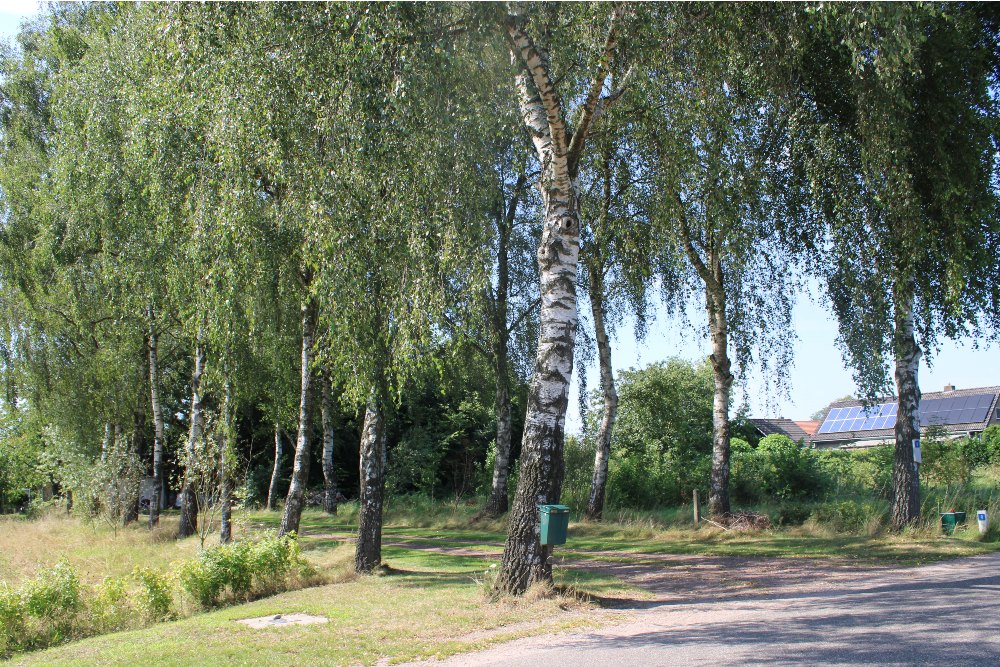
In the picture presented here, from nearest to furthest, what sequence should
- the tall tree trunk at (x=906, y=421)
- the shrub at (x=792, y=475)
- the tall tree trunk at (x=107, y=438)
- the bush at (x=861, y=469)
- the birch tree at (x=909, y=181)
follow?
the birch tree at (x=909, y=181) < the tall tree trunk at (x=906, y=421) < the bush at (x=861, y=469) < the shrub at (x=792, y=475) < the tall tree trunk at (x=107, y=438)

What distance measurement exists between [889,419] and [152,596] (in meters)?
39.6

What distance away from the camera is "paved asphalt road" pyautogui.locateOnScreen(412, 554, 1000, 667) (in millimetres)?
5771

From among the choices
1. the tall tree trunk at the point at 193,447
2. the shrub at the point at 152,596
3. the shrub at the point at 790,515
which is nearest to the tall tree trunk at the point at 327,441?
the tall tree trunk at the point at 193,447

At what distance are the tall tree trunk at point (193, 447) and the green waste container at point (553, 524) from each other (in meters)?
8.17

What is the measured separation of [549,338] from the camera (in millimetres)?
9430

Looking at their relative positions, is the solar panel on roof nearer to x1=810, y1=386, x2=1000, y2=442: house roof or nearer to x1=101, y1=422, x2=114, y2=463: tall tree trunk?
x1=810, y1=386, x2=1000, y2=442: house roof

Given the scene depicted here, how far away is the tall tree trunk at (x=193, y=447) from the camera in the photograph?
1562cm

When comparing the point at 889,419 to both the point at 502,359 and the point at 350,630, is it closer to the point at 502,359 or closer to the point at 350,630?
the point at 502,359

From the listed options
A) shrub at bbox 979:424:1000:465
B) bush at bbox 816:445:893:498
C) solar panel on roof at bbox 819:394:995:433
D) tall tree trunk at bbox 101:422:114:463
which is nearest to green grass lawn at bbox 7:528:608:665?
bush at bbox 816:445:893:498

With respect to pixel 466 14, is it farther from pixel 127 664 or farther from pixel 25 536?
pixel 25 536

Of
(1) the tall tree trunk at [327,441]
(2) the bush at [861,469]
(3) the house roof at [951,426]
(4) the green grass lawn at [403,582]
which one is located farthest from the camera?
(3) the house roof at [951,426]

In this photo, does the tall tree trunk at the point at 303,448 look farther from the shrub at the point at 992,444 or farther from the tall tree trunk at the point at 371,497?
the shrub at the point at 992,444

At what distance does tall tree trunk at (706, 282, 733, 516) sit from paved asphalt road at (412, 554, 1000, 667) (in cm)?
819

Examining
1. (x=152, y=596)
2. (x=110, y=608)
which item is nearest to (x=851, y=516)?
(x=152, y=596)
